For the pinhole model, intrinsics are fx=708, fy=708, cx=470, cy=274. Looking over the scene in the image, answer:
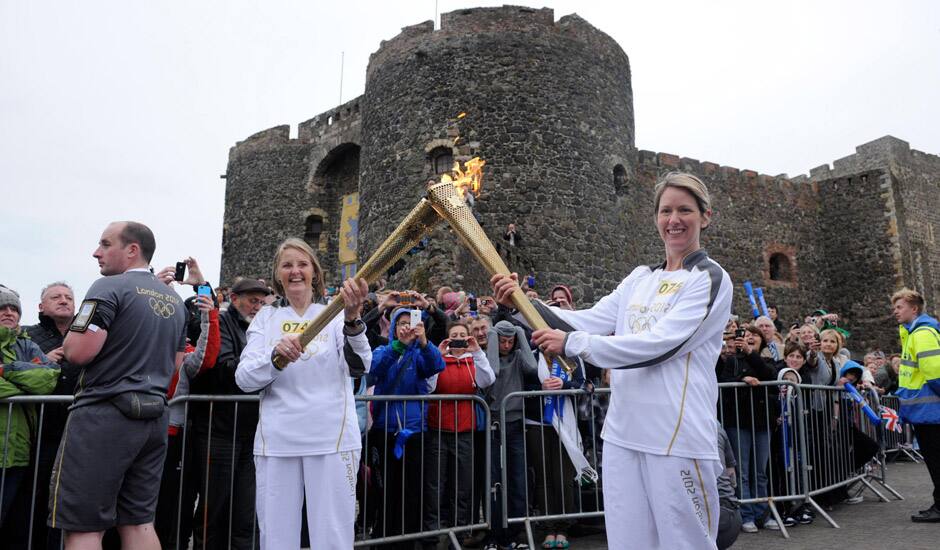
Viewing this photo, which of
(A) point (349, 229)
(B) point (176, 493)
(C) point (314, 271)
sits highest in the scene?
(A) point (349, 229)

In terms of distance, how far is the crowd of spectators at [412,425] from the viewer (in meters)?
4.68

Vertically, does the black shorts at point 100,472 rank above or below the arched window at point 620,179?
below

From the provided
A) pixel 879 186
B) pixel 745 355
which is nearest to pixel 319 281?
pixel 745 355

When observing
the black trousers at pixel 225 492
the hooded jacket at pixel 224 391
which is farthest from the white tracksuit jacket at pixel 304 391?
the black trousers at pixel 225 492

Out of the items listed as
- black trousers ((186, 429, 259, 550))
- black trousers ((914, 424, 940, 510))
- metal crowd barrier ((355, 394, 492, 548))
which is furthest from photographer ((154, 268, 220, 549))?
black trousers ((914, 424, 940, 510))

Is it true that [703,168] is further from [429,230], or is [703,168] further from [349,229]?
[429,230]

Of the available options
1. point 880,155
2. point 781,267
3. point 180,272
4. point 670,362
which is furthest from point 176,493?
point 880,155

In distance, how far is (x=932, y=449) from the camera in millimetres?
6512

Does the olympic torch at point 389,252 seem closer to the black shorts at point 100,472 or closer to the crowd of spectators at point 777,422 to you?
the black shorts at point 100,472

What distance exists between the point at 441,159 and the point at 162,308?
504 inches

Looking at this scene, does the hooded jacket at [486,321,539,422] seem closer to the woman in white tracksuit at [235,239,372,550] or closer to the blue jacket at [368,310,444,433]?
the blue jacket at [368,310,444,433]

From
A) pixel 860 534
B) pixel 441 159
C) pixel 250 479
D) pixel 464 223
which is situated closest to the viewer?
pixel 464 223

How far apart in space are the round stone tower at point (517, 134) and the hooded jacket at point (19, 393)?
10.6 m

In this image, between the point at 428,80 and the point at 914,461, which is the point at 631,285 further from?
the point at 428,80
